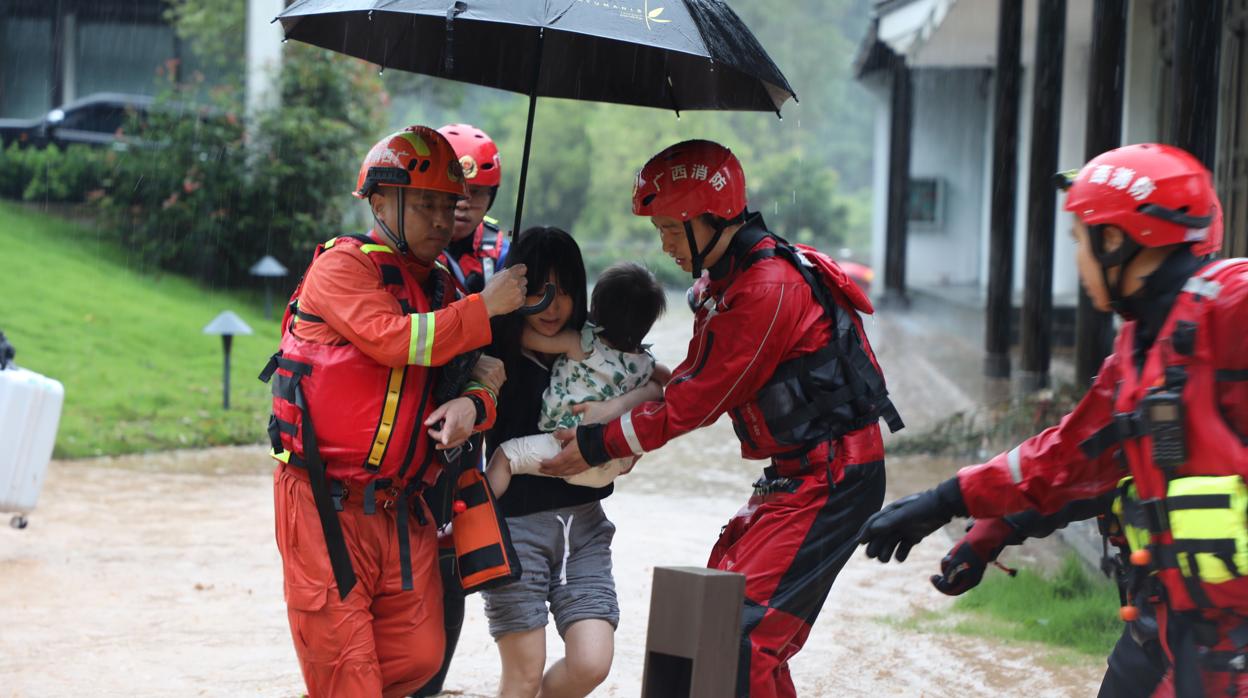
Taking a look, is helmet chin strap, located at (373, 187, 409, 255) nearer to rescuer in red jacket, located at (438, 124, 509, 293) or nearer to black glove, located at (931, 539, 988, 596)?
rescuer in red jacket, located at (438, 124, 509, 293)

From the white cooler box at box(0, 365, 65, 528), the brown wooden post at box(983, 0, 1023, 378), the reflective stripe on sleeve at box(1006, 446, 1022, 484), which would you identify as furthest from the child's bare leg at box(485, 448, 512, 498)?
the brown wooden post at box(983, 0, 1023, 378)

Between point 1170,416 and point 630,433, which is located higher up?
point 1170,416

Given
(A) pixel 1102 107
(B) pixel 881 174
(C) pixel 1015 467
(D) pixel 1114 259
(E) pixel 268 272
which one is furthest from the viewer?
(B) pixel 881 174

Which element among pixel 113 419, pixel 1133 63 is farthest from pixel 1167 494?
pixel 1133 63

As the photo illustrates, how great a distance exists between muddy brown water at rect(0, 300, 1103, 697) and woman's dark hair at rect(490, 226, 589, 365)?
195 cm

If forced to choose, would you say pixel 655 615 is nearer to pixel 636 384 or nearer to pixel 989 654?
pixel 636 384

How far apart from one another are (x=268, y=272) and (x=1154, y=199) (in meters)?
14.3

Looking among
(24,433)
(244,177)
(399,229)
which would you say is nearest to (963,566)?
(399,229)

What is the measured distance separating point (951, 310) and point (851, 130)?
164 ft

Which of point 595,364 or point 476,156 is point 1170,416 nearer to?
point 595,364

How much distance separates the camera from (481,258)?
16.8ft

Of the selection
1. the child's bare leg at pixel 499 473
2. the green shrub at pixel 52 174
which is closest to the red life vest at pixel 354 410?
the child's bare leg at pixel 499 473

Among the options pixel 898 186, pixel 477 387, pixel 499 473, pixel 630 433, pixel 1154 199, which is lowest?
pixel 499 473

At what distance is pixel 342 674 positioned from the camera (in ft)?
11.9
